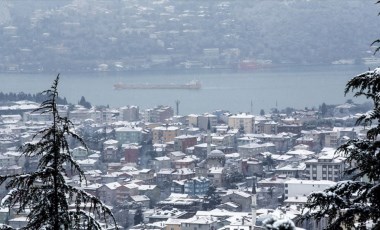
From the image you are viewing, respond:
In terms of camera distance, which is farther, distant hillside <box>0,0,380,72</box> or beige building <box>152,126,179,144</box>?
distant hillside <box>0,0,380,72</box>

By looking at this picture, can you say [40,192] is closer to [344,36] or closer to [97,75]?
[97,75]

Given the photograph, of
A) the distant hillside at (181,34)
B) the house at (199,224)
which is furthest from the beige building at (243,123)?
the distant hillside at (181,34)

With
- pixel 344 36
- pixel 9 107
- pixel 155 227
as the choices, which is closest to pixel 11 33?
pixel 344 36

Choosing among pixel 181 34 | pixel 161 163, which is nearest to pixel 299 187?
pixel 161 163

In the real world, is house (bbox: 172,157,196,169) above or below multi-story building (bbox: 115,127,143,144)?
below

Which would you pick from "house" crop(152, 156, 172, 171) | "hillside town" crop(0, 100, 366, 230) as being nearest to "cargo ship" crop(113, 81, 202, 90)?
"hillside town" crop(0, 100, 366, 230)

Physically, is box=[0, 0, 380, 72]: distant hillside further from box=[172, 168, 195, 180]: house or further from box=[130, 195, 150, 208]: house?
box=[130, 195, 150, 208]: house
